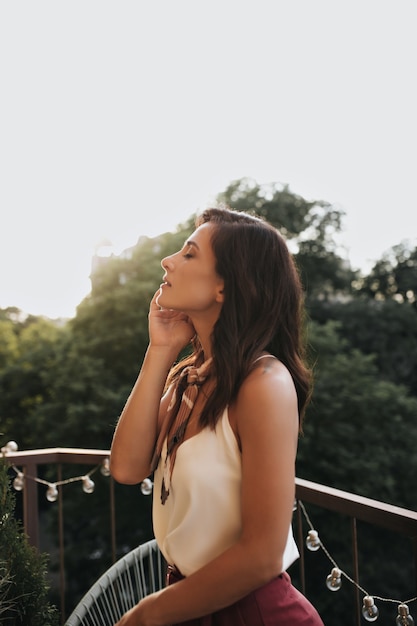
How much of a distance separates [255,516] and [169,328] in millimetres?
470

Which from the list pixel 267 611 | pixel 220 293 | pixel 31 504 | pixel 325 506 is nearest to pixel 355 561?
pixel 325 506

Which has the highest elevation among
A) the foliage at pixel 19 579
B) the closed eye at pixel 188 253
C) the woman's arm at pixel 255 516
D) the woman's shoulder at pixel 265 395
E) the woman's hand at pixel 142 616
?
the closed eye at pixel 188 253

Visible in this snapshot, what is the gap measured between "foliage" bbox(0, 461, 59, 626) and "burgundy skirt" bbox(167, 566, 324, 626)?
485 millimetres

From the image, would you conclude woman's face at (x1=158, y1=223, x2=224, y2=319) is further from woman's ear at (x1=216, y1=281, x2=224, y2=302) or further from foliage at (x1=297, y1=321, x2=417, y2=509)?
foliage at (x1=297, y1=321, x2=417, y2=509)

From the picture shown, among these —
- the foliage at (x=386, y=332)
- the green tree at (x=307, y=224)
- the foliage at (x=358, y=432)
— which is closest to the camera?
the foliage at (x=358, y=432)

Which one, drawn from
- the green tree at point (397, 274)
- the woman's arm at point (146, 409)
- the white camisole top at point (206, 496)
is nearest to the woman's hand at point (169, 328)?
the woman's arm at point (146, 409)

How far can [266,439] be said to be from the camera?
3.16 feet

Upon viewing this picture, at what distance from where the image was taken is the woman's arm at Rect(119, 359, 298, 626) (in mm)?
949

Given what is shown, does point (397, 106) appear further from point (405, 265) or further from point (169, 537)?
point (169, 537)

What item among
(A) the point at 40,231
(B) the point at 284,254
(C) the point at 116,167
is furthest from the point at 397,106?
(B) the point at 284,254

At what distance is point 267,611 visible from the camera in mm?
1048

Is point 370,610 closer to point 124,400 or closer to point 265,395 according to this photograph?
point 265,395

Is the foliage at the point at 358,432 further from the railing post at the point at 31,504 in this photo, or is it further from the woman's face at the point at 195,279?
the woman's face at the point at 195,279

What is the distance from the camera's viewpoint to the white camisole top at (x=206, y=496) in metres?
1.03
